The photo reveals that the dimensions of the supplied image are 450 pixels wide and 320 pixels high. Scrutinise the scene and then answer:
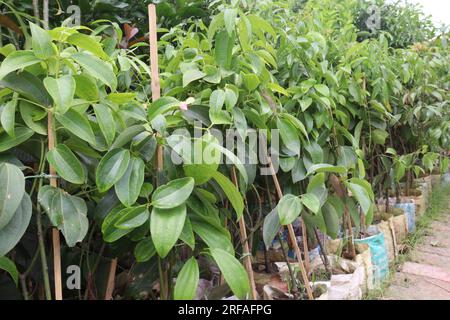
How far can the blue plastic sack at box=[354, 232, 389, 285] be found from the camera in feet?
5.51

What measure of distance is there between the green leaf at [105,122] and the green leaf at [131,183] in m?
0.06

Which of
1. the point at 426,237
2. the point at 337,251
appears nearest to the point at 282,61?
the point at 337,251

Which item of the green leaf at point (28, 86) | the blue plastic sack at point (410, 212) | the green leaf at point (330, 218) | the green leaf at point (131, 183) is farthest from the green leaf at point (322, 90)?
A: the blue plastic sack at point (410, 212)

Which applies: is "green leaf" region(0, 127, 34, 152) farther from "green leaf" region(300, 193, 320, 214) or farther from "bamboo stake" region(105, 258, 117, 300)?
"green leaf" region(300, 193, 320, 214)

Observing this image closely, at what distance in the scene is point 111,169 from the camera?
2.28 ft

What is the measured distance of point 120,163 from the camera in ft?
2.29

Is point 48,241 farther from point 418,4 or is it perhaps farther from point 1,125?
point 418,4

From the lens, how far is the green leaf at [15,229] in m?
0.60

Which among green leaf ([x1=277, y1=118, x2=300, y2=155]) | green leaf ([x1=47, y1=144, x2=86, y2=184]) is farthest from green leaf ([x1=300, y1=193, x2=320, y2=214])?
green leaf ([x1=47, y1=144, x2=86, y2=184])

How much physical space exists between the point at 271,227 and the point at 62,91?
574mm

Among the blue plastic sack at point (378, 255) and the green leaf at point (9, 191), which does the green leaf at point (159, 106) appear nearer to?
the green leaf at point (9, 191)

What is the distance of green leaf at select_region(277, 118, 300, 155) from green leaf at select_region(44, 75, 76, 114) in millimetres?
567

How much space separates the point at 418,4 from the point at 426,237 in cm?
233
